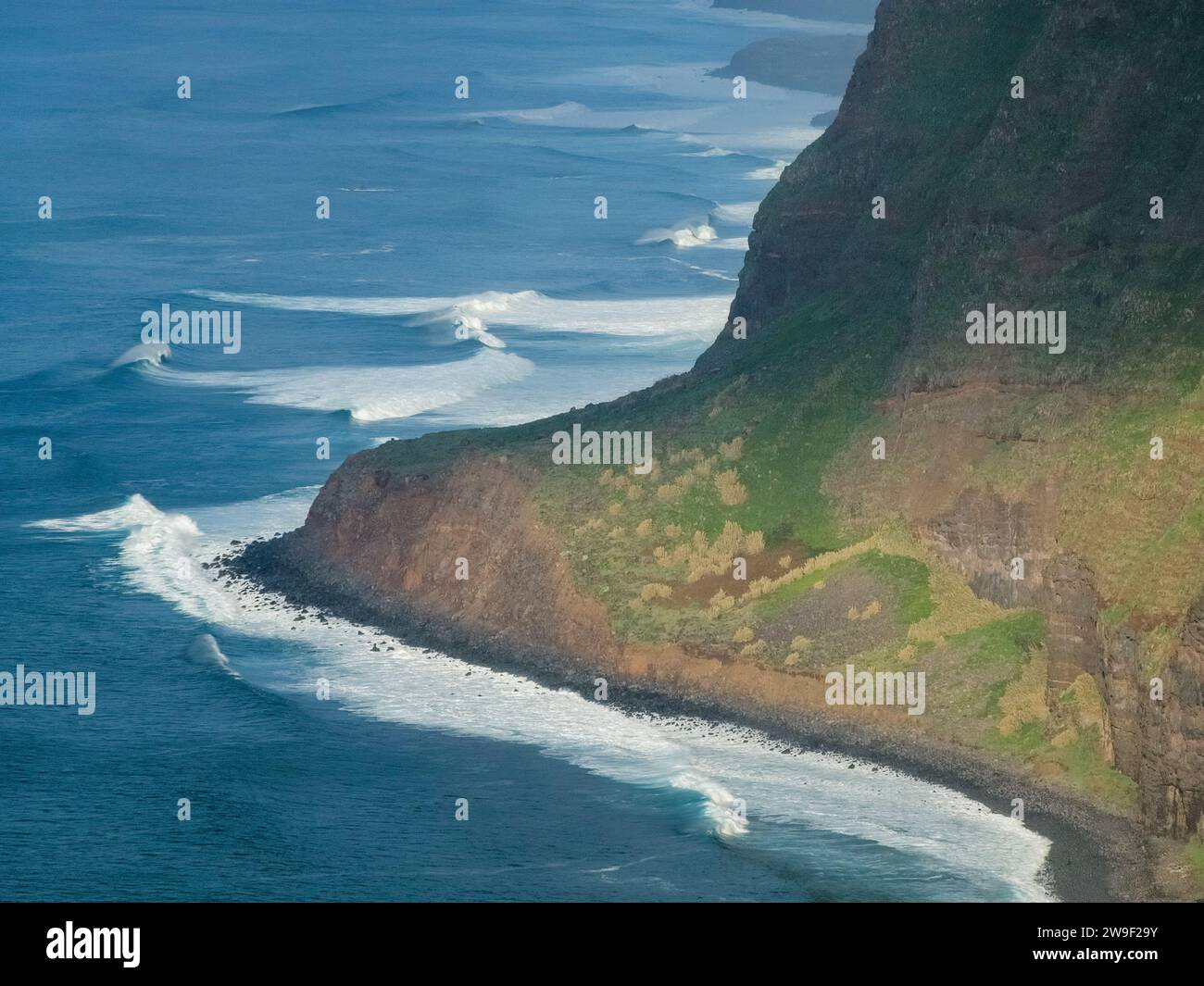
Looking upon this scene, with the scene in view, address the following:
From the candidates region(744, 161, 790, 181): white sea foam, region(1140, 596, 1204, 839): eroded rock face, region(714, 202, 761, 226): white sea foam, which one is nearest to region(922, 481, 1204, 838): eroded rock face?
region(1140, 596, 1204, 839): eroded rock face

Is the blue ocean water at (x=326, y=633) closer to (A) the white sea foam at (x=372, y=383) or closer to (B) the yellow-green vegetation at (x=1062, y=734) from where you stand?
(A) the white sea foam at (x=372, y=383)

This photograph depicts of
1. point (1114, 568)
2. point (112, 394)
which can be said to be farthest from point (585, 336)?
point (1114, 568)

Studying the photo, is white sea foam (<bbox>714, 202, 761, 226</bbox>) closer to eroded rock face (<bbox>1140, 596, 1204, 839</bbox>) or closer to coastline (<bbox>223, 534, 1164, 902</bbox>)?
coastline (<bbox>223, 534, 1164, 902</bbox>)

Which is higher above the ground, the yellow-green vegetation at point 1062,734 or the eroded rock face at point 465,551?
the eroded rock face at point 465,551

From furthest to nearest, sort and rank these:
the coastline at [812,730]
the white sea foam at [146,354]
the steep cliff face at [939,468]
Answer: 1. the white sea foam at [146,354]
2. the steep cliff face at [939,468]
3. the coastline at [812,730]

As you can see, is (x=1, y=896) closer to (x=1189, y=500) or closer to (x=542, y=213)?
(x=1189, y=500)

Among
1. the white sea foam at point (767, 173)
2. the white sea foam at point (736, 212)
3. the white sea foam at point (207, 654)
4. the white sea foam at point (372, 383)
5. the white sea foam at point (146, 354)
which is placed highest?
the white sea foam at point (767, 173)

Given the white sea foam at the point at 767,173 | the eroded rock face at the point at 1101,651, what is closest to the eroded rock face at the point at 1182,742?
the eroded rock face at the point at 1101,651
